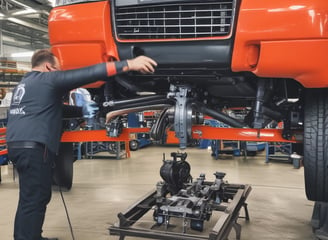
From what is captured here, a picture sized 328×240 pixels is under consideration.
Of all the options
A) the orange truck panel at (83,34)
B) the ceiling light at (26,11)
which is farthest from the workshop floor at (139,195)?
the ceiling light at (26,11)

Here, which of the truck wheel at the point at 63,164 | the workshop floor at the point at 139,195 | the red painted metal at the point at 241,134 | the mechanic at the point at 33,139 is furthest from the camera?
the truck wheel at the point at 63,164

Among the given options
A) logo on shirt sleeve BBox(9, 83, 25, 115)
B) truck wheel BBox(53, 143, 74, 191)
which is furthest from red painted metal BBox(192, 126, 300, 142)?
truck wheel BBox(53, 143, 74, 191)

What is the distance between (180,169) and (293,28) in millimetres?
2072

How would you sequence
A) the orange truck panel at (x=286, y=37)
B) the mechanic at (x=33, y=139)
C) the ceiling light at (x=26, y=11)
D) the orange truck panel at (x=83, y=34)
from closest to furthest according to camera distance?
the orange truck panel at (x=286, y=37)
the orange truck panel at (x=83, y=34)
the mechanic at (x=33, y=139)
the ceiling light at (x=26, y=11)

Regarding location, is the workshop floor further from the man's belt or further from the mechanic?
the man's belt

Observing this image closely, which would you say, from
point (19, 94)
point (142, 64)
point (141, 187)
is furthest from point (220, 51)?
point (141, 187)

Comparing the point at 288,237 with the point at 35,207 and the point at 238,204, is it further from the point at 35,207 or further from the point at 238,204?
the point at 35,207

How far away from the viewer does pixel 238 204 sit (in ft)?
9.15

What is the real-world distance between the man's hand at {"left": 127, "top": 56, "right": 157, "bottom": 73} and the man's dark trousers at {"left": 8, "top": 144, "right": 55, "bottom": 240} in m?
0.79

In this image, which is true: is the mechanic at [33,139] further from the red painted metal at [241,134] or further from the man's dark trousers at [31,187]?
the red painted metal at [241,134]

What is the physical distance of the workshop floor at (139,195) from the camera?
296cm

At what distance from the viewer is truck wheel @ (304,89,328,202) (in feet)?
6.07

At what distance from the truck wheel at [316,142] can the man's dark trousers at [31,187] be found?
1559 millimetres

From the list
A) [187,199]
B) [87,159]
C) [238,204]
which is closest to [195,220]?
[187,199]
